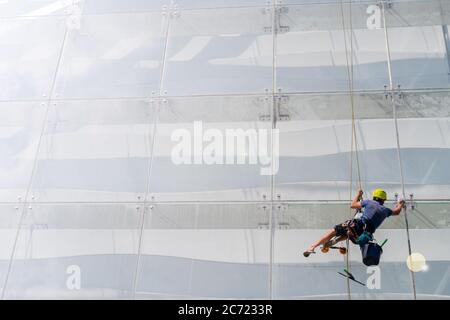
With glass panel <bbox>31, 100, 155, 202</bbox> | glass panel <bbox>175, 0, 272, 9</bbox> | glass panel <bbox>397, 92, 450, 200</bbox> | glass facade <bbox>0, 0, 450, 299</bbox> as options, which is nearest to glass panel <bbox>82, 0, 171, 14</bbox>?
glass facade <bbox>0, 0, 450, 299</bbox>

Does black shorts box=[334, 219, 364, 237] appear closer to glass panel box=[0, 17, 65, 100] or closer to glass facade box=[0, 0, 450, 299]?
glass facade box=[0, 0, 450, 299]

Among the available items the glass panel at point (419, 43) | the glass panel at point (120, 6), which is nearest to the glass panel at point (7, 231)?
the glass panel at point (120, 6)

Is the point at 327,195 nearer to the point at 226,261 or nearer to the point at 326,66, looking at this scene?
the point at 226,261

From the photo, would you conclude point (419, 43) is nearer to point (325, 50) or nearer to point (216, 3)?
point (325, 50)

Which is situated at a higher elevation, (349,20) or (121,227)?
(349,20)

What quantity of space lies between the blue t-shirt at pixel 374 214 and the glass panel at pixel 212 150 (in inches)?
49.1

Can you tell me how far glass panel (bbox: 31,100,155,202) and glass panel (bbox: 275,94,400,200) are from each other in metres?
1.82

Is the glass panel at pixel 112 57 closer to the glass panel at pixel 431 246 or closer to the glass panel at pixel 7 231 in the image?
the glass panel at pixel 7 231

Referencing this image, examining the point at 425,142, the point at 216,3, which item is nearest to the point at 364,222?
the point at 425,142

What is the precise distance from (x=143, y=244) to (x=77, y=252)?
2.66 ft

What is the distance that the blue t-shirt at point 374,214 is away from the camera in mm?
5621

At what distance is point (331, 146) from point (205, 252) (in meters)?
2.06

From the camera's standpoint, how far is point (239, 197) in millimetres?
6426
